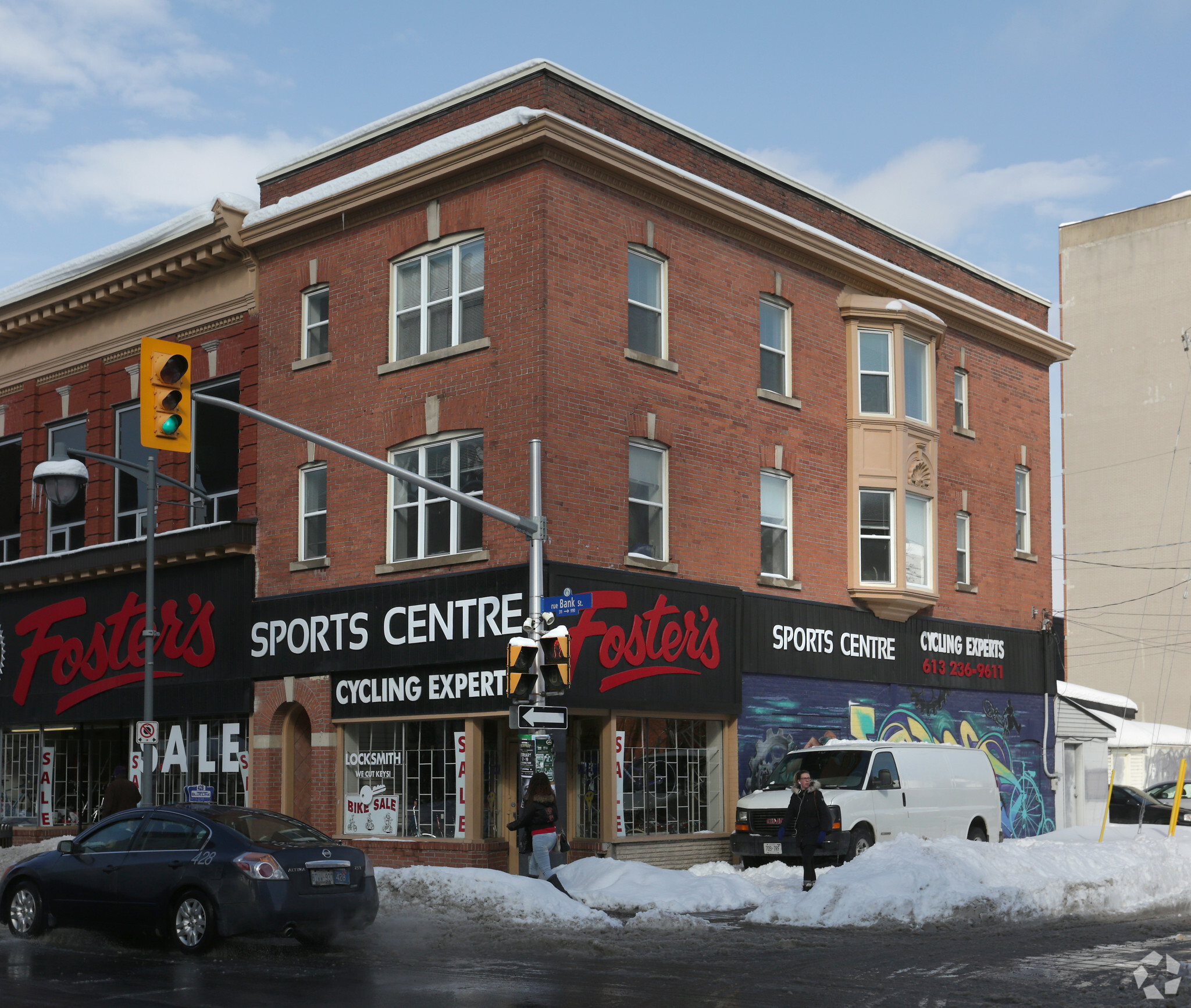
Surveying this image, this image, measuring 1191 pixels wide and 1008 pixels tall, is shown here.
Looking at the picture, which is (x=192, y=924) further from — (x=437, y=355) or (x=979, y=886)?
(x=437, y=355)

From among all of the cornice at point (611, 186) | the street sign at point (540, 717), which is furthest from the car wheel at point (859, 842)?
the cornice at point (611, 186)

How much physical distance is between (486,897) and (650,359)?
34.7 feet

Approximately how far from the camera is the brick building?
23469mm

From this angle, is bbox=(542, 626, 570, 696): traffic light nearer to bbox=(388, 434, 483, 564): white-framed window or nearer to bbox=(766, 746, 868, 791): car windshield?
bbox=(388, 434, 483, 564): white-framed window

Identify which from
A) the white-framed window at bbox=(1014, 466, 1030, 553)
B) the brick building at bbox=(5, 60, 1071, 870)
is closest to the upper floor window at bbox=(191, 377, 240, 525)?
the brick building at bbox=(5, 60, 1071, 870)

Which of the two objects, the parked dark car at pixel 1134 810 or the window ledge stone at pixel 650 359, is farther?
the parked dark car at pixel 1134 810

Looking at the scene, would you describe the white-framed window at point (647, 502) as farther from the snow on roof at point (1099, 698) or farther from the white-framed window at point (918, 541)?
the snow on roof at point (1099, 698)

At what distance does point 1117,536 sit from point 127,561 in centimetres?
4215

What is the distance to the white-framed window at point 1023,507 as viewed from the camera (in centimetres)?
3441

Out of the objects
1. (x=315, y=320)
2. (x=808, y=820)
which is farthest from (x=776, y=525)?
(x=315, y=320)

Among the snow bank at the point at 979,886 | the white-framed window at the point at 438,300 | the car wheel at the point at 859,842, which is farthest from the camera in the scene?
the white-framed window at the point at 438,300

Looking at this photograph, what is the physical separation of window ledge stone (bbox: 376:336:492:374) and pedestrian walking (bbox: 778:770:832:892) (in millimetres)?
8784

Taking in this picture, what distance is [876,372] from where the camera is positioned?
2959 centimetres

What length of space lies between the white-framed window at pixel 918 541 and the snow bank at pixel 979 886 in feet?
32.2
